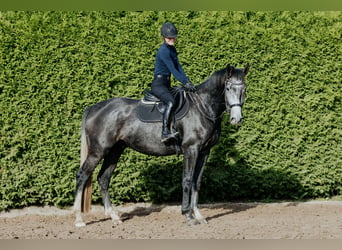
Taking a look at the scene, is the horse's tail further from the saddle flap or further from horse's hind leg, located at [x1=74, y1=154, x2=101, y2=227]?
the saddle flap

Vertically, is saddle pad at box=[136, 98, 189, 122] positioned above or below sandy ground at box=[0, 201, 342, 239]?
above

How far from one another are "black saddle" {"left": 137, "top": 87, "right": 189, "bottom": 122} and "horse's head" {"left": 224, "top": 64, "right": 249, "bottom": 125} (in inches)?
29.8

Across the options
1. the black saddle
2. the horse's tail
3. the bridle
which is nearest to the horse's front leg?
the black saddle

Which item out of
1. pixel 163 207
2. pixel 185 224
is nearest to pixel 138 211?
pixel 163 207

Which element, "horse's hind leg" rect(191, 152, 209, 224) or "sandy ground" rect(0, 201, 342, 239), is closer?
"sandy ground" rect(0, 201, 342, 239)

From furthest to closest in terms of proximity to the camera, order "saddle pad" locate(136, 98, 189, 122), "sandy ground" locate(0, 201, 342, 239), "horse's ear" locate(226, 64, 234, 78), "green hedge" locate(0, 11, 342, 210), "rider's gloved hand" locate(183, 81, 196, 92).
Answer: "green hedge" locate(0, 11, 342, 210) < "saddle pad" locate(136, 98, 189, 122) < "rider's gloved hand" locate(183, 81, 196, 92) < "horse's ear" locate(226, 64, 234, 78) < "sandy ground" locate(0, 201, 342, 239)

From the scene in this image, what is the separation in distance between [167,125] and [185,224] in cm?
162

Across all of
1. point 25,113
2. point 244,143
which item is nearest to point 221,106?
point 244,143

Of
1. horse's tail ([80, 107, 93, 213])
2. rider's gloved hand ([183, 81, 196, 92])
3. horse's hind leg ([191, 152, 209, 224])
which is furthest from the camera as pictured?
horse's tail ([80, 107, 93, 213])

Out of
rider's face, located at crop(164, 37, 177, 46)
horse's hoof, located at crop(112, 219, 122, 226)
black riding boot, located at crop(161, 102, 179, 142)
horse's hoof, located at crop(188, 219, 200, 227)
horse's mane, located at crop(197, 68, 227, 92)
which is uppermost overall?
rider's face, located at crop(164, 37, 177, 46)

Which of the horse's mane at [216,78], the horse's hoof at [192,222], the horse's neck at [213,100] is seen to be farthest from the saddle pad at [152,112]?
the horse's hoof at [192,222]

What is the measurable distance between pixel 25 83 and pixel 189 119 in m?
3.25

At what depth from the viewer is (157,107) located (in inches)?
299

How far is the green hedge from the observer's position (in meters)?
8.82
